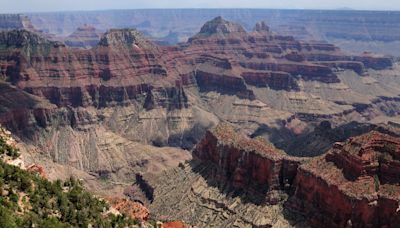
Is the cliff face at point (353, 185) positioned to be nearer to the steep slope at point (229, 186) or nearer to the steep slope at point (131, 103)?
the steep slope at point (229, 186)

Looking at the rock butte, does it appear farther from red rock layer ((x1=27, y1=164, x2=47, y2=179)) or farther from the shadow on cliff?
red rock layer ((x1=27, y1=164, x2=47, y2=179))

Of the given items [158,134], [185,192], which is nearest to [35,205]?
[185,192]

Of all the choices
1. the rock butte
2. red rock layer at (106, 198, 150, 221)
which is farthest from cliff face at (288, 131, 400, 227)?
red rock layer at (106, 198, 150, 221)

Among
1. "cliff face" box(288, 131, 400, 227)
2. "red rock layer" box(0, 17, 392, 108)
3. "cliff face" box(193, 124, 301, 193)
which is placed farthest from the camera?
"red rock layer" box(0, 17, 392, 108)

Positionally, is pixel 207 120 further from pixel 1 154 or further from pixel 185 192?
pixel 1 154

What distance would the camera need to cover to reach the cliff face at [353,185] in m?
62.0

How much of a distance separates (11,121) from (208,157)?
5633cm

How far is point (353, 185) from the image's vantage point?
213 feet

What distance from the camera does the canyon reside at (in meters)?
68.0

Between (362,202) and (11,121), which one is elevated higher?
(362,202)

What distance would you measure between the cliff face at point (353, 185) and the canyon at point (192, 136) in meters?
0.15

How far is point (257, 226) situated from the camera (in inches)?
2835

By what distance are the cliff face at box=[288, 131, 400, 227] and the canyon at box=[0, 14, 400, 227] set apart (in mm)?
148

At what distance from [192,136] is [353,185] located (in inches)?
3703
